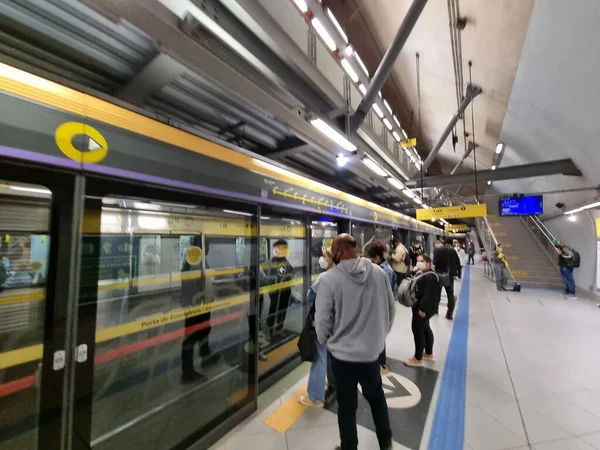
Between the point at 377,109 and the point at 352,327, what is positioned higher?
the point at 377,109

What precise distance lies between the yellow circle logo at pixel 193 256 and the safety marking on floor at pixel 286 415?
171 centimetres

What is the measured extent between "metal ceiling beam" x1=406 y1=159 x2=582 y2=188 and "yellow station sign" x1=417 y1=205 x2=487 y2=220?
2.56 ft

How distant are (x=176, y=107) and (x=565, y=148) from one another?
24.7ft

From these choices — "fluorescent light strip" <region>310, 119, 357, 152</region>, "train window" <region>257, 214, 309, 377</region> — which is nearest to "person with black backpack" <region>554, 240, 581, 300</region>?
"train window" <region>257, 214, 309, 377</region>

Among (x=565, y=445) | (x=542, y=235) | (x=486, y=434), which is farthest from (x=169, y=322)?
(x=542, y=235)

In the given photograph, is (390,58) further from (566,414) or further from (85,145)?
(566,414)

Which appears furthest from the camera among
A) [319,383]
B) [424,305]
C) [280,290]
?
[280,290]

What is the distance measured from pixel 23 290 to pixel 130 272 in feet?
2.93

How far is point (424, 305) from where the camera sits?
3092mm

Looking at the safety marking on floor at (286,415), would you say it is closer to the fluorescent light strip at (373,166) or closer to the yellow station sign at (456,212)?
the fluorescent light strip at (373,166)

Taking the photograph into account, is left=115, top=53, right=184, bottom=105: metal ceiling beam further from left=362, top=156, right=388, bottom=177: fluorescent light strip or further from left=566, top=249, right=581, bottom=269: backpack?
left=566, top=249, right=581, bottom=269: backpack

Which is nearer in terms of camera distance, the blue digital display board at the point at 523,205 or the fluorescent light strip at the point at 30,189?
the fluorescent light strip at the point at 30,189

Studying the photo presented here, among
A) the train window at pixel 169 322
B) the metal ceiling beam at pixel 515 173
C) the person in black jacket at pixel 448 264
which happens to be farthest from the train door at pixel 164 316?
the metal ceiling beam at pixel 515 173

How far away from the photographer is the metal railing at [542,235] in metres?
9.46
